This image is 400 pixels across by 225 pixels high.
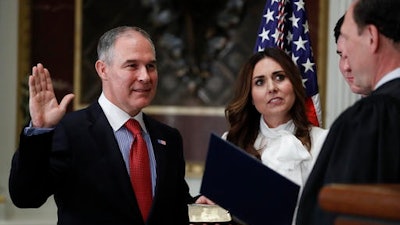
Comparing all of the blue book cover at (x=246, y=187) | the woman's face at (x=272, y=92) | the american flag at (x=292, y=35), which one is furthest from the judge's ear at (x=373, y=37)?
the american flag at (x=292, y=35)

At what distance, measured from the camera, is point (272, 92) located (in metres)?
3.72

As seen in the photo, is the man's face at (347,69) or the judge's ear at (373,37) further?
the man's face at (347,69)

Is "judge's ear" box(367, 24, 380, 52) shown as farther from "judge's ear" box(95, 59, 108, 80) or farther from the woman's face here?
the woman's face

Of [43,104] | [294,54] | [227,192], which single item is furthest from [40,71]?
[294,54]

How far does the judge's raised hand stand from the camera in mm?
2633

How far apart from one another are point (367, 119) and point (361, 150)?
0.32 feet

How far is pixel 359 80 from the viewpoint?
2254 mm

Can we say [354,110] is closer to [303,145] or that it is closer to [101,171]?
[101,171]

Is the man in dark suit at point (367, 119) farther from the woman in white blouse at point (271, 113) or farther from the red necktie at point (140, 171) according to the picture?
the woman in white blouse at point (271, 113)

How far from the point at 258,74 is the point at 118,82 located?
1.00m

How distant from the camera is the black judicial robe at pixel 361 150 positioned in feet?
6.83

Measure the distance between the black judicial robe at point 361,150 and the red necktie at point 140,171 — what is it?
88cm

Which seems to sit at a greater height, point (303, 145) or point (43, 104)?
point (43, 104)

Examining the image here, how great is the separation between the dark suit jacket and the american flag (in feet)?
5.50
